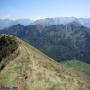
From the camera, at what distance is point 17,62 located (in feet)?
436

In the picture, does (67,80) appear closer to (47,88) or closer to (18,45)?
(47,88)

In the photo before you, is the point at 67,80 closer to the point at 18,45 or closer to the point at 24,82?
the point at 24,82

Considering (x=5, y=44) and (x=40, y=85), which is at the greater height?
(x=5, y=44)

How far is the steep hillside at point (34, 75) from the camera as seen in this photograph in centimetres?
11906

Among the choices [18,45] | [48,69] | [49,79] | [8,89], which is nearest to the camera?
[8,89]

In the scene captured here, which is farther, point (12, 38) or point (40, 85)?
point (12, 38)

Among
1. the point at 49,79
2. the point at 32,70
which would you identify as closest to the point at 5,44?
the point at 32,70

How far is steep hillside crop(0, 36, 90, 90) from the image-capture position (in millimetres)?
119062

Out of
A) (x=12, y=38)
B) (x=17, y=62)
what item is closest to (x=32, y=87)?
(x=17, y=62)

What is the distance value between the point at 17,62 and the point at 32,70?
11.2 meters

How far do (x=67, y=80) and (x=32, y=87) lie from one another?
19.0 meters

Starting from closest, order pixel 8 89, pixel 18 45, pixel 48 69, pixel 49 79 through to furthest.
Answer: pixel 8 89, pixel 49 79, pixel 48 69, pixel 18 45

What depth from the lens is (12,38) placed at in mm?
154125

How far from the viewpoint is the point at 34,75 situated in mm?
123812
